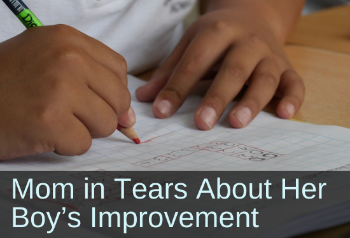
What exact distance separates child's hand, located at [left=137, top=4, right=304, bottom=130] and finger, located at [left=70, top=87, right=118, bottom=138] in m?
0.11

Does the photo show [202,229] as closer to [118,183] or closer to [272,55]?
[118,183]

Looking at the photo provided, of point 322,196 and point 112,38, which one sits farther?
point 112,38

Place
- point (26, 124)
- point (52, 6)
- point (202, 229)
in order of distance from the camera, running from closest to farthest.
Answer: point (202, 229) → point (26, 124) → point (52, 6)

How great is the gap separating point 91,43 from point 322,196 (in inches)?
9.8

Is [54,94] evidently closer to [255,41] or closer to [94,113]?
[94,113]

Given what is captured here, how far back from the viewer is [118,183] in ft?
1.32

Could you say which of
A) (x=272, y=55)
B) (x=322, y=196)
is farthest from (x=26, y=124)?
(x=272, y=55)

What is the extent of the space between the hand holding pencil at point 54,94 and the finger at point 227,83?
108 mm

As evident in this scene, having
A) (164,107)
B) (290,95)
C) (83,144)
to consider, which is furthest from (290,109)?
(83,144)

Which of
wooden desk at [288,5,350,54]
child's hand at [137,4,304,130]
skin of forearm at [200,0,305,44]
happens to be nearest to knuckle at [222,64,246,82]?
child's hand at [137,4,304,130]

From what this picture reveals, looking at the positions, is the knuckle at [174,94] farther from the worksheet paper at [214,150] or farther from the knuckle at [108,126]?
the knuckle at [108,126]

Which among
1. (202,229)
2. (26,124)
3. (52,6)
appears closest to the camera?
(202,229)

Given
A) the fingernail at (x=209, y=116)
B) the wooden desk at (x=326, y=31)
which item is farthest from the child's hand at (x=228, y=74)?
the wooden desk at (x=326, y=31)

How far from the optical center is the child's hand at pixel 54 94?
1.44 feet
